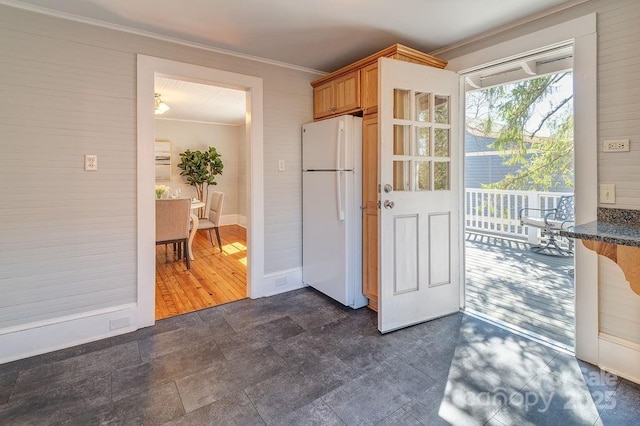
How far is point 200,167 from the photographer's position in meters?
6.62

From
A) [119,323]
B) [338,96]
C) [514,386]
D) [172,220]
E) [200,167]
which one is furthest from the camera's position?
[200,167]

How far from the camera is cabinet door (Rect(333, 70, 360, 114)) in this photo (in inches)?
108

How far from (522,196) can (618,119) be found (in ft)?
12.4

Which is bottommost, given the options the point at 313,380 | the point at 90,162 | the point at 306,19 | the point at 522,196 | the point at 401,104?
the point at 313,380

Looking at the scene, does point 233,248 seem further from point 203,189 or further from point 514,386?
point 514,386

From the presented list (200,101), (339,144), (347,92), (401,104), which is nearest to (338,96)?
(347,92)

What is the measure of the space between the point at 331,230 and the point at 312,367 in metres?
1.26

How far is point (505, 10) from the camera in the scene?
208 cm

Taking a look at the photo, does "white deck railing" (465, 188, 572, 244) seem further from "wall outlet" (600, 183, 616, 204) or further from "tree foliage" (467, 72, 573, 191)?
"wall outlet" (600, 183, 616, 204)

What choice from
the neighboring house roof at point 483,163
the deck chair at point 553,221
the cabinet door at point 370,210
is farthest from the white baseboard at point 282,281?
the neighboring house roof at point 483,163

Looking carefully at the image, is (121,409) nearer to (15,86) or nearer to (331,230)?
(331,230)

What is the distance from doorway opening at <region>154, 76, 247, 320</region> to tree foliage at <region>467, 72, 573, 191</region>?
3.73 metres

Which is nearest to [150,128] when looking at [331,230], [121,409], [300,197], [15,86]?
[15,86]

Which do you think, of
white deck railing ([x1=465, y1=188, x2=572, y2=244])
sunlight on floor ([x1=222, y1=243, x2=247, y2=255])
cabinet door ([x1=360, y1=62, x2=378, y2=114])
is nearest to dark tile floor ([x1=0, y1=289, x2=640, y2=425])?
cabinet door ([x1=360, y1=62, x2=378, y2=114])
